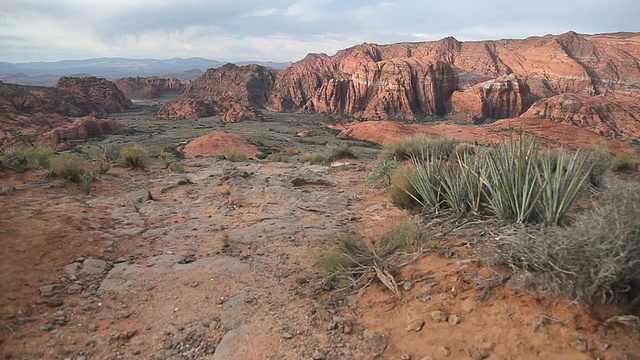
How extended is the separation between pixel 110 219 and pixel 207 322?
11.2ft

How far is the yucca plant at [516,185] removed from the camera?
341 centimetres

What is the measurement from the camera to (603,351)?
1.98 meters

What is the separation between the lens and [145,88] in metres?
85.0

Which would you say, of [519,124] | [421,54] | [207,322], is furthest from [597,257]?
[421,54]

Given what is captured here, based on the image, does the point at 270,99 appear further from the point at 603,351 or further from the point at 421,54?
the point at 603,351

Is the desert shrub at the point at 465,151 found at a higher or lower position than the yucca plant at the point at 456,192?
higher

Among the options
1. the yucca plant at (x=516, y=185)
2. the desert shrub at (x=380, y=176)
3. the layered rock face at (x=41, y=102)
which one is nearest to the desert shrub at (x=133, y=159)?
the desert shrub at (x=380, y=176)

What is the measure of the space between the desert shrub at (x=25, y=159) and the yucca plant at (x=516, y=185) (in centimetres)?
925

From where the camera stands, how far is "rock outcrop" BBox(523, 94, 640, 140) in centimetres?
3541

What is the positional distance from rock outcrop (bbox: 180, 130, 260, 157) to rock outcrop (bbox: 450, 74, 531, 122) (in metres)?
33.3

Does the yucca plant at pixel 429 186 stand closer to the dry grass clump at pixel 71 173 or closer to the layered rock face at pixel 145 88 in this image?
the dry grass clump at pixel 71 173

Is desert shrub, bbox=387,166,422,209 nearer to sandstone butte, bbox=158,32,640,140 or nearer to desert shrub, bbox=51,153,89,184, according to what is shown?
desert shrub, bbox=51,153,89,184

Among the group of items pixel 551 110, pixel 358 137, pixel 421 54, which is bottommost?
pixel 358 137

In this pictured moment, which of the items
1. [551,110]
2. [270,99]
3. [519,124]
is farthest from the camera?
[270,99]
